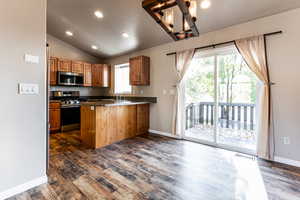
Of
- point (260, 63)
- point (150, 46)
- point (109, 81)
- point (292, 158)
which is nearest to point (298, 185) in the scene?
point (292, 158)

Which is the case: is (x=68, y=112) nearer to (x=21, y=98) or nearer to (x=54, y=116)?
(x=54, y=116)

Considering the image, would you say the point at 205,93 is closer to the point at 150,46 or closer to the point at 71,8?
the point at 150,46

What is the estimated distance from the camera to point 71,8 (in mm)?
3211

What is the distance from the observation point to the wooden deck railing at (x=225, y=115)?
9.85 feet

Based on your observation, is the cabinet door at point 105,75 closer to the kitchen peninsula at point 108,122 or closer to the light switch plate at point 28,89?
the kitchen peninsula at point 108,122

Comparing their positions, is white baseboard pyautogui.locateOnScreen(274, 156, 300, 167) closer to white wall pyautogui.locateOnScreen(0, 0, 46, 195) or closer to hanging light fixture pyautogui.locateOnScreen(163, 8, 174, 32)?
hanging light fixture pyautogui.locateOnScreen(163, 8, 174, 32)

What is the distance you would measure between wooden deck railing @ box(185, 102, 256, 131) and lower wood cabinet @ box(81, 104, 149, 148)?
1484mm

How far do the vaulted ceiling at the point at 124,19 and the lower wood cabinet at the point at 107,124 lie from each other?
1.95 meters

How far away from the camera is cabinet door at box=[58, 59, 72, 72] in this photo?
4552 mm

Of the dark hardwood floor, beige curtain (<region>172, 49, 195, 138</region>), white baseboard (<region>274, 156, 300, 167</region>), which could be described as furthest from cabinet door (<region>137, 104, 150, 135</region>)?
white baseboard (<region>274, 156, 300, 167</region>)

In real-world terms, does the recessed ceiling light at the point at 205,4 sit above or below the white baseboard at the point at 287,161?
above

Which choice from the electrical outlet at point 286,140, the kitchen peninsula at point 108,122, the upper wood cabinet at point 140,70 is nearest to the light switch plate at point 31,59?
the kitchen peninsula at point 108,122

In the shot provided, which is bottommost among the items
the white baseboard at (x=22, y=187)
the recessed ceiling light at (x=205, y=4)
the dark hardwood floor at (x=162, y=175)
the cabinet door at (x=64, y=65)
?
the dark hardwood floor at (x=162, y=175)

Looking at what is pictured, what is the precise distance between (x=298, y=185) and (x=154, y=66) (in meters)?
3.70
